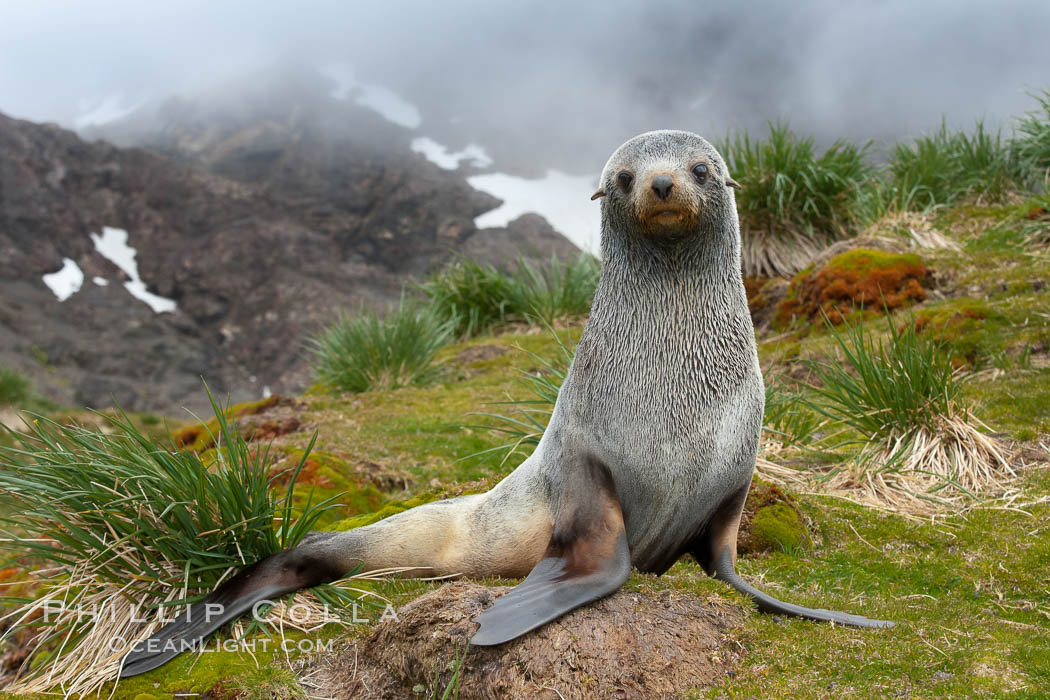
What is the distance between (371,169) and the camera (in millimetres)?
48781

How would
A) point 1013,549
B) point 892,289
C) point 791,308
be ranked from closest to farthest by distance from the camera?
point 1013,549
point 892,289
point 791,308

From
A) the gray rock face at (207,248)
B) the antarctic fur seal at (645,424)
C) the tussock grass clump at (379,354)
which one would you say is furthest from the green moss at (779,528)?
the gray rock face at (207,248)

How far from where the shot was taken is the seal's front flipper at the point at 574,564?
2629mm

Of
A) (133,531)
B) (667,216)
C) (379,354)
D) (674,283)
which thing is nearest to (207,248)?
(379,354)

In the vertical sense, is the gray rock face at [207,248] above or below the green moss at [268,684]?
above

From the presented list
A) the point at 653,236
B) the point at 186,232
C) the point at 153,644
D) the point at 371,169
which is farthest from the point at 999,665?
Answer: the point at 371,169

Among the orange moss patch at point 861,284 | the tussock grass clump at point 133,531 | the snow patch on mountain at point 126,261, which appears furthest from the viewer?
the snow patch on mountain at point 126,261

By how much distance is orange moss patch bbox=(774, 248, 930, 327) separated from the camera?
29.4 feet

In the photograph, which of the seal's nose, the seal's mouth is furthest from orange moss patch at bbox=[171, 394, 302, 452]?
the seal's nose

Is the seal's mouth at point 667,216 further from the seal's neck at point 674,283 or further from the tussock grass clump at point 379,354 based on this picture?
the tussock grass clump at point 379,354

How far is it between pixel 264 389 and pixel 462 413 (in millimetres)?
30240

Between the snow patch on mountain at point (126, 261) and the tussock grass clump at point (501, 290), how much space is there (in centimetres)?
3045

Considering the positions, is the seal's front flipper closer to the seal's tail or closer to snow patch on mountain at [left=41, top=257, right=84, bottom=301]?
the seal's tail

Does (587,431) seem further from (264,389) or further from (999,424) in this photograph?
(264,389)
